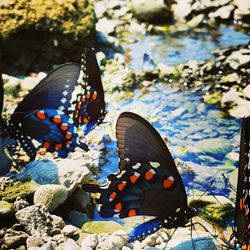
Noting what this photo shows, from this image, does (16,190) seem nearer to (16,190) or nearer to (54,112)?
(16,190)

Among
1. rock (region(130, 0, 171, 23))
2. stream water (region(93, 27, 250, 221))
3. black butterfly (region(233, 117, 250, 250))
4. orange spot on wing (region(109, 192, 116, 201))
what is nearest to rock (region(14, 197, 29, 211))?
orange spot on wing (region(109, 192, 116, 201))

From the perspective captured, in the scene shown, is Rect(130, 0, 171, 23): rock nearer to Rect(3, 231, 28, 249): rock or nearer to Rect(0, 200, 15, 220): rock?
Rect(0, 200, 15, 220): rock

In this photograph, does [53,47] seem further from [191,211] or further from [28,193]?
[191,211]

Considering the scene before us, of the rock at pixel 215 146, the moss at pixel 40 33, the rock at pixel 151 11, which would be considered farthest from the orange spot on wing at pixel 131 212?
the rock at pixel 151 11

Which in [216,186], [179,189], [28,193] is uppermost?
[179,189]

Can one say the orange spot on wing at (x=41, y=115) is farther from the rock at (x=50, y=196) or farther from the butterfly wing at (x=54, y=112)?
the rock at (x=50, y=196)

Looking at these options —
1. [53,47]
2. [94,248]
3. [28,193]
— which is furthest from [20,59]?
[94,248]
